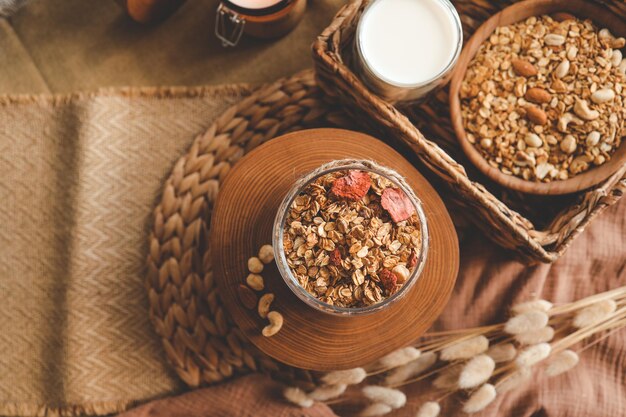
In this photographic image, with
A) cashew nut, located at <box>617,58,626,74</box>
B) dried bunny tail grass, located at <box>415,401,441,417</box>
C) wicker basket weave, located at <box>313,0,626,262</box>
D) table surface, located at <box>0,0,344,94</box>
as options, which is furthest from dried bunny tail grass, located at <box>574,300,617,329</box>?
table surface, located at <box>0,0,344,94</box>

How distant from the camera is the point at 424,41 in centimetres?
84

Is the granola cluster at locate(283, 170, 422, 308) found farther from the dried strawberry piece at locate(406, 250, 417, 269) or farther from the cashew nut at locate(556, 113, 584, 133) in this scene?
the cashew nut at locate(556, 113, 584, 133)

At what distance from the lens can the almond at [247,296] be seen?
754mm

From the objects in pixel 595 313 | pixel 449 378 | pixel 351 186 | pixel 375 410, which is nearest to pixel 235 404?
pixel 375 410

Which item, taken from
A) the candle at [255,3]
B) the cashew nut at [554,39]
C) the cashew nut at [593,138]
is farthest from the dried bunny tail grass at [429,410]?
the candle at [255,3]

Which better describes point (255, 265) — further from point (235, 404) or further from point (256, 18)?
point (256, 18)

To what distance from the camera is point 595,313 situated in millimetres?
900

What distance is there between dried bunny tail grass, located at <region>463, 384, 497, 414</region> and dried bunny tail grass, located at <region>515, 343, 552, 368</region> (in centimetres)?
6

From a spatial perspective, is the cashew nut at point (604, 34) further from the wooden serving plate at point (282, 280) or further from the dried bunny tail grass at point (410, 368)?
the dried bunny tail grass at point (410, 368)

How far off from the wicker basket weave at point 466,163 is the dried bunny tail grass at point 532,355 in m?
0.15

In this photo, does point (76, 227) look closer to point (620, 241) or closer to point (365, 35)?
point (365, 35)

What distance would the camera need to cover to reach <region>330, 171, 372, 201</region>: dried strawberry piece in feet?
2.17

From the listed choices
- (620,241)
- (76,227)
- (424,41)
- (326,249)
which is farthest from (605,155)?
(76,227)

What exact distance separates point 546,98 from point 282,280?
1.59 ft
